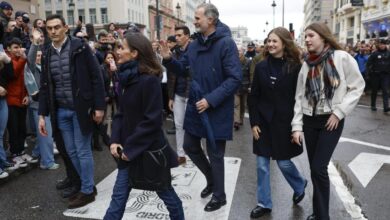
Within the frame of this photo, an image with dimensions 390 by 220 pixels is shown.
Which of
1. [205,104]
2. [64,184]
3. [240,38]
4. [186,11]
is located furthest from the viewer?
[186,11]

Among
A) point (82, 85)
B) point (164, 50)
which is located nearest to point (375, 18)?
point (164, 50)

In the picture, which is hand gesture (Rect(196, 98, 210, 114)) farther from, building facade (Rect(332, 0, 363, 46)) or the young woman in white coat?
building facade (Rect(332, 0, 363, 46))

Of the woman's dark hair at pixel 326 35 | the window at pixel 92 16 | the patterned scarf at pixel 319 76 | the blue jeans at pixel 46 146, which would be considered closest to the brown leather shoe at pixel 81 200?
the blue jeans at pixel 46 146

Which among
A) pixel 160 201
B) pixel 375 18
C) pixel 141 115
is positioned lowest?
pixel 160 201

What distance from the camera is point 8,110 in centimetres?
584

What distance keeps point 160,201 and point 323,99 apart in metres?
2.16

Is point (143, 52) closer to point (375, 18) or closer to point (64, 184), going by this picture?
point (64, 184)

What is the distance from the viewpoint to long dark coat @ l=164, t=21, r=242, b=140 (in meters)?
4.12

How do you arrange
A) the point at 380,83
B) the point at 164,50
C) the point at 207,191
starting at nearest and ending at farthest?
the point at 164,50
the point at 207,191
the point at 380,83

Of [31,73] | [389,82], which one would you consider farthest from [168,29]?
[31,73]

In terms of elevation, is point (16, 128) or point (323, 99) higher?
point (323, 99)

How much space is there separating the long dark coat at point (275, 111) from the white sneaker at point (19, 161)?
3.48 meters

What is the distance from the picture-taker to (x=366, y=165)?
625cm

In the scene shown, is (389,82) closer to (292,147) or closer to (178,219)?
(292,147)
